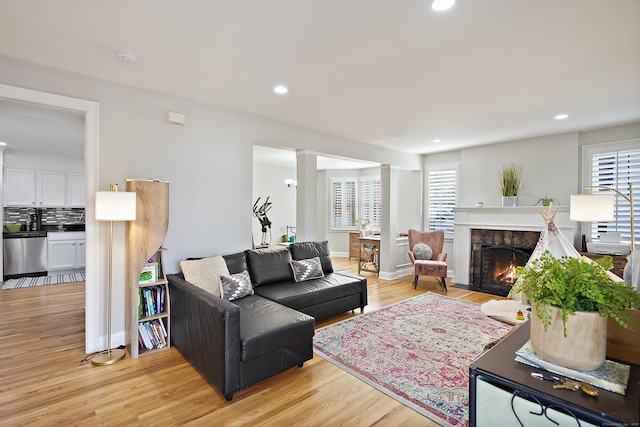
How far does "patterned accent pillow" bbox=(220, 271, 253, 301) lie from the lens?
323 centimetres

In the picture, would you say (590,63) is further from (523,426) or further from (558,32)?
(523,426)

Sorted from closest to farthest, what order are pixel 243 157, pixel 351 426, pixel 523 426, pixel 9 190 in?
1. pixel 523 426
2. pixel 351 426
3. pixel 243 157
4. pixel 9 190

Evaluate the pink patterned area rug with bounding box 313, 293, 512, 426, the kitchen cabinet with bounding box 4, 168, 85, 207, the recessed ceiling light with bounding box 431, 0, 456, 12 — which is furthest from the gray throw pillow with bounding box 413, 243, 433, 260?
the kitchen cabinet with bounding box 4, 168, 85, 207

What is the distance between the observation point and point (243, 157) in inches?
158

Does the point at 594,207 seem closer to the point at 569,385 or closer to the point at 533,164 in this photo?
the point at 533,164

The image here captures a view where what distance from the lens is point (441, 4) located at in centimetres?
185

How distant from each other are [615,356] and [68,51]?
4016 millimetres

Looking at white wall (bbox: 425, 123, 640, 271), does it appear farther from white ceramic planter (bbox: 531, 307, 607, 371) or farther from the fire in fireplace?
white ceramic planter (bbox: 531, 307, 607, 371)

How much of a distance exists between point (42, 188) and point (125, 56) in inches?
230

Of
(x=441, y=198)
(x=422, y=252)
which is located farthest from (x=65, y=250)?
(x=441, y=198)

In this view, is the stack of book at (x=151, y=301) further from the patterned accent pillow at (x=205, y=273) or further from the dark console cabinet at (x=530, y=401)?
the dark console cabinet at (x=530, y=401)

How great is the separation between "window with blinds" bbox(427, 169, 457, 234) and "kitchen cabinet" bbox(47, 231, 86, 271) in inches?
301

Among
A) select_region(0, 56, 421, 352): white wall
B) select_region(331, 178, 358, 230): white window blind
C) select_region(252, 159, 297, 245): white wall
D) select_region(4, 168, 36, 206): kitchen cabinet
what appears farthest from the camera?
select_region(331, 178, 358, 230): white window blind

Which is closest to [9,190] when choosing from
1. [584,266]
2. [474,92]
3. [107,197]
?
[107,197]
